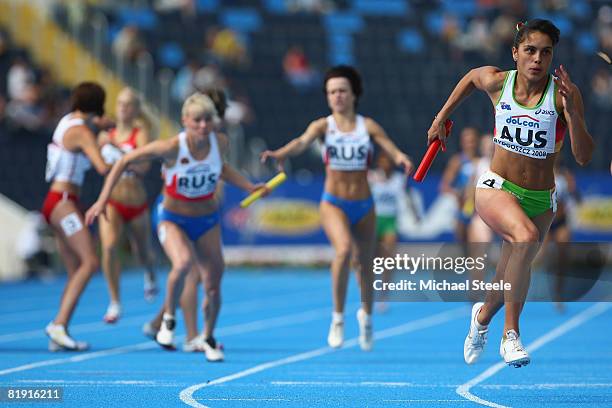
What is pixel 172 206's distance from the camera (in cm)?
1104

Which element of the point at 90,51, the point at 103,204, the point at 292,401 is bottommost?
the point at 292,401

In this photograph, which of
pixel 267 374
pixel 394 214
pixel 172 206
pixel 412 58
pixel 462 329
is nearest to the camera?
pixel 267 374

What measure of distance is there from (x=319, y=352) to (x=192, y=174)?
2229mm

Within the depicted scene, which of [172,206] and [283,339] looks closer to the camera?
[172,206]

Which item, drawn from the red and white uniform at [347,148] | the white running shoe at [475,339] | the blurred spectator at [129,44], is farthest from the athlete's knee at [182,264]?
the blurred spectator at [129,44]

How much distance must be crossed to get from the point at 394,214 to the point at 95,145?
7873 mm

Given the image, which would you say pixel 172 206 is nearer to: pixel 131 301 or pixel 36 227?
pixel 131 301

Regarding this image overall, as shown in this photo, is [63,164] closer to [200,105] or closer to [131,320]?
[200,105]

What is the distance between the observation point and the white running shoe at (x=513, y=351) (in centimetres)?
767

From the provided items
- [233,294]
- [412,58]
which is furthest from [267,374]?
[412,58]

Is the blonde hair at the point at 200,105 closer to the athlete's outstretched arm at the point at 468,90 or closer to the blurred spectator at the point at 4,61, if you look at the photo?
the athlete's outstretched arm at the point at 468,90

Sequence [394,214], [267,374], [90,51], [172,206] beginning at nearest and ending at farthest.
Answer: [267,374]
[172,206]
[394,214]
[90,51]

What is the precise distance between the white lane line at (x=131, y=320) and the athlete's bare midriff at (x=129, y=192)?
5.34 ft

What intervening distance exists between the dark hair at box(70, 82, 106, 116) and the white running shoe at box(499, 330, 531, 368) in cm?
561
